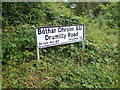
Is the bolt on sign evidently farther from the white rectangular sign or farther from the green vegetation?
the green vegetation

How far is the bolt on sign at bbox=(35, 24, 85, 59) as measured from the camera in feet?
10.5

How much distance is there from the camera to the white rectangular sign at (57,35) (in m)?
3.22

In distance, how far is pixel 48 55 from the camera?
11.9 feet

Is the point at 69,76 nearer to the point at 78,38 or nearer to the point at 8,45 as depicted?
the point at 78,38

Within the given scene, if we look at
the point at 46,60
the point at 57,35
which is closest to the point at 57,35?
the point at 57,35

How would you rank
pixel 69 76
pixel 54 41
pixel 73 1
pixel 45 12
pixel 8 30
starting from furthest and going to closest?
pixel 73 1 < pixel 45 12 < pixel 8 30 < pixel 54 41 < pixel 69 76

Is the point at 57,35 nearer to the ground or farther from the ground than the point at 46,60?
farther from the ground

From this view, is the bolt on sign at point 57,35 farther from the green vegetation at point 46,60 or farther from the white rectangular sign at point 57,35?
the green vegetation at point 46,60

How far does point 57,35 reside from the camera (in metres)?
3.49

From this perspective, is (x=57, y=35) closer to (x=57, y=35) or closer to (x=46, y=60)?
(x=57, y=35)

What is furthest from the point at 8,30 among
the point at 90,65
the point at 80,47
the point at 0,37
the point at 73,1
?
the point at 73,1

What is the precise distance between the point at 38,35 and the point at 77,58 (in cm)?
150

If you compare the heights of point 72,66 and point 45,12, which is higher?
point 45,12

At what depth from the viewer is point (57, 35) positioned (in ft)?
11.5
